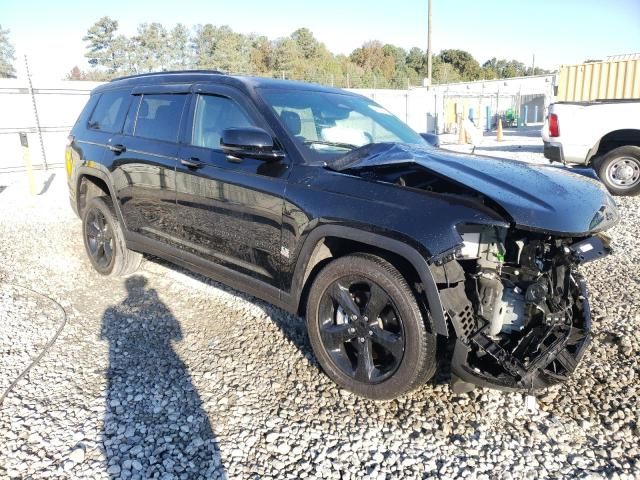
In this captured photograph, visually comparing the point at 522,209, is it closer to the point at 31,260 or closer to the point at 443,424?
the point at 443,424

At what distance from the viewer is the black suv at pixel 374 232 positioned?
2609 mm

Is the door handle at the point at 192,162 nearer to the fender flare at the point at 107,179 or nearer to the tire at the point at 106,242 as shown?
the fender flare at the point at 107,179

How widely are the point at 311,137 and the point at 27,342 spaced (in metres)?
2.58

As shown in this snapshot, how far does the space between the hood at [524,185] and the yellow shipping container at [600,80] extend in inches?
599

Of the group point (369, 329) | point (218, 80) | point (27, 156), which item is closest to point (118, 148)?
point (218, 80)

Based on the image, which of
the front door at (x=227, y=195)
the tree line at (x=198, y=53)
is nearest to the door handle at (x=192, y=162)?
the front door at (x=227, y=195)

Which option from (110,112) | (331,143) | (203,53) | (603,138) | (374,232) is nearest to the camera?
(374,232)

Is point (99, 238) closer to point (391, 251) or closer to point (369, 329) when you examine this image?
point (369, 329)

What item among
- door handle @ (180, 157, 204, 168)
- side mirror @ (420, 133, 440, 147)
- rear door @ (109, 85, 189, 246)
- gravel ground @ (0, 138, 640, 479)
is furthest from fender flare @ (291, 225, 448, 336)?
side mirror @ (420, 133, 440, 147)

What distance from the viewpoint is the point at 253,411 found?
2.96 metres

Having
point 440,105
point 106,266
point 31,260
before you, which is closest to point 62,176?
point 31,260

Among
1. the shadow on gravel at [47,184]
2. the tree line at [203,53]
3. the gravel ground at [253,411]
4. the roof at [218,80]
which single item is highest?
the tree line at [203,53]

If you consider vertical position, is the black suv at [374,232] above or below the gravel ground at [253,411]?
above

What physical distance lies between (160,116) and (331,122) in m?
→ 1.54
